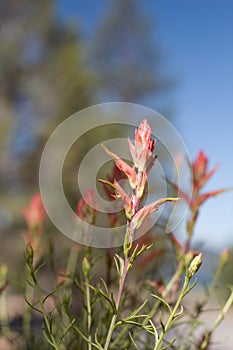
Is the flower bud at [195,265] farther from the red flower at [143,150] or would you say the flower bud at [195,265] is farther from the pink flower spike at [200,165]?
the pink flower spike at [200,165]

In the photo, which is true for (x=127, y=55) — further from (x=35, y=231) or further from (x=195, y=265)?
(x=195, y=265)

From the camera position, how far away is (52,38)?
1220cm

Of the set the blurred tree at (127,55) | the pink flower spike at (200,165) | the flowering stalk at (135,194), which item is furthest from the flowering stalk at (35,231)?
the blurred tree at (127,55)

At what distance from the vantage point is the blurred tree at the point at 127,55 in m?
14.8

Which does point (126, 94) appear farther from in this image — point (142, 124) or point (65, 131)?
point (142, 124)

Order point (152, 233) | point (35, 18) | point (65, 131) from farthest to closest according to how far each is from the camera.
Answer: point (35, 18)
point (65, 131)
point (152, 233)

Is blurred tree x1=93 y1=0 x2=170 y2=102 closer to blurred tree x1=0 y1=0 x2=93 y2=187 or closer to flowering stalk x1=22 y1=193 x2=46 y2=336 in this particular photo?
blurred tree x1=0 y1=0 x2=93 y2=187

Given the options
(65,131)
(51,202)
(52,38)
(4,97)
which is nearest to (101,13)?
(52,38)

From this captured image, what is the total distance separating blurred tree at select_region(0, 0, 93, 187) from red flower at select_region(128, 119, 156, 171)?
32.0 feet

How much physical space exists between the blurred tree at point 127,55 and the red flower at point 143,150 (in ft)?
45.1

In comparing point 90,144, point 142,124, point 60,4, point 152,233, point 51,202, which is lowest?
point 152,233

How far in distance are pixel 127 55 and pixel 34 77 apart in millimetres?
4918

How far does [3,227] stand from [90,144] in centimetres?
211

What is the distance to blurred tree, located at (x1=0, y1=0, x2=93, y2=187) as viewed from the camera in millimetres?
10789
